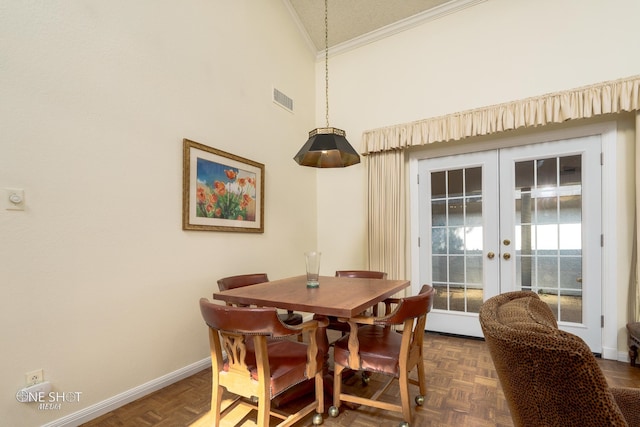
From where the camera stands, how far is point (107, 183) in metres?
2.13

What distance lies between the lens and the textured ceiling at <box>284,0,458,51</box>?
3727 millimetres

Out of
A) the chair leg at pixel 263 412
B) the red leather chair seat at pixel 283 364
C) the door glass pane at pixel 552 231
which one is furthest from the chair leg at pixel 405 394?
the door glass pane at pixel 552 231

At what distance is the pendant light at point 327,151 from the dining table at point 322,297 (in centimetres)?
104

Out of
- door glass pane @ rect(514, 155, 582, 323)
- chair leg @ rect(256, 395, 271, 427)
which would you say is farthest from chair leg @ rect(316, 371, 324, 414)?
door glass pane @ rect(514, 155, 582, 323)

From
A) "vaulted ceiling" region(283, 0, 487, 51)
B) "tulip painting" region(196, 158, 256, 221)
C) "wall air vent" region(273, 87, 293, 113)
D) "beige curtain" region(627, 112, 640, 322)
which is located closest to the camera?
"beige curtain" region(627, 112, 640, 322)

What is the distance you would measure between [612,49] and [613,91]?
1.61ft

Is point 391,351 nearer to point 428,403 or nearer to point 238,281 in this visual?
point 428,403

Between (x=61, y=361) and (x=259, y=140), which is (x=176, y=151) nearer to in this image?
(x=259, y=140)

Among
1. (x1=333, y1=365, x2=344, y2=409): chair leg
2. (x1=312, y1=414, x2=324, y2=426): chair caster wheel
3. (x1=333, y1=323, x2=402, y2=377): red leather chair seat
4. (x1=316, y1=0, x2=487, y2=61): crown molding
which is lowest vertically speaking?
(x1=312, y1=414, x2=324, y2=426): chair caster wheel

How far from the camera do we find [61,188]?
1.91m

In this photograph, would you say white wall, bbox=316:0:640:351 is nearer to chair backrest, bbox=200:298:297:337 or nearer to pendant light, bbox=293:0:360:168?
pendant light, bbox=293:0:360:168

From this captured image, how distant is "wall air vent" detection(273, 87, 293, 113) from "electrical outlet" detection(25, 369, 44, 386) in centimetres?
326

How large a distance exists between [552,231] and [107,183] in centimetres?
407

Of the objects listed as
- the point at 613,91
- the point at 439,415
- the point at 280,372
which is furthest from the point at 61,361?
the point at 613,91
